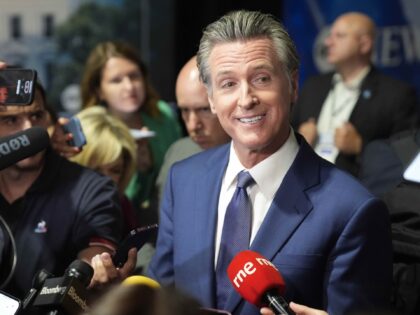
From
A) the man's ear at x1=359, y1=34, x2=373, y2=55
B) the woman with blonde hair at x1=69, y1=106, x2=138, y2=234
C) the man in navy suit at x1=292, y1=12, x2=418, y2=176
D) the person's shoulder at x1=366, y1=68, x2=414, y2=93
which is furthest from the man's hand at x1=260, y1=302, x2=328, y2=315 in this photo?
the man's ear at x1=359, y1=34, x2=373, y2=55

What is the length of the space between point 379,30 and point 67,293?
13.4 feet

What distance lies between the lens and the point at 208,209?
2404 mm

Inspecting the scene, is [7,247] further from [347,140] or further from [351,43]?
[351,43]

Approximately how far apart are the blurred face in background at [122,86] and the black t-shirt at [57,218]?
64.5 inches

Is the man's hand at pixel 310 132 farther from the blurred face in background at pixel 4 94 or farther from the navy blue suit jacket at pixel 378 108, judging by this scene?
the blurred face in background at pixel 4 94

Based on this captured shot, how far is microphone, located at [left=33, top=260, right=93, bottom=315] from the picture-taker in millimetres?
2072

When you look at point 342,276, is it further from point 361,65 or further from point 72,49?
point 72,49

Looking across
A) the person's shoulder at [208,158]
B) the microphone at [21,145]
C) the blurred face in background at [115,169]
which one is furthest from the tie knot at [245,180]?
the blurred face in background at [115,169]

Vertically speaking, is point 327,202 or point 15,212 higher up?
point 327,202

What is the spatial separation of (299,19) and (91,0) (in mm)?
1306

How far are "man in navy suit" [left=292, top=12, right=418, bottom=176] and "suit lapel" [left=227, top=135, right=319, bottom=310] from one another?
222 centimetres

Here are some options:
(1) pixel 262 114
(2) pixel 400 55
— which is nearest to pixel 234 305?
(1) pixel 262 114

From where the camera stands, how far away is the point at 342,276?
7.31 ft

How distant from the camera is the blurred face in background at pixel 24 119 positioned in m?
2.80
